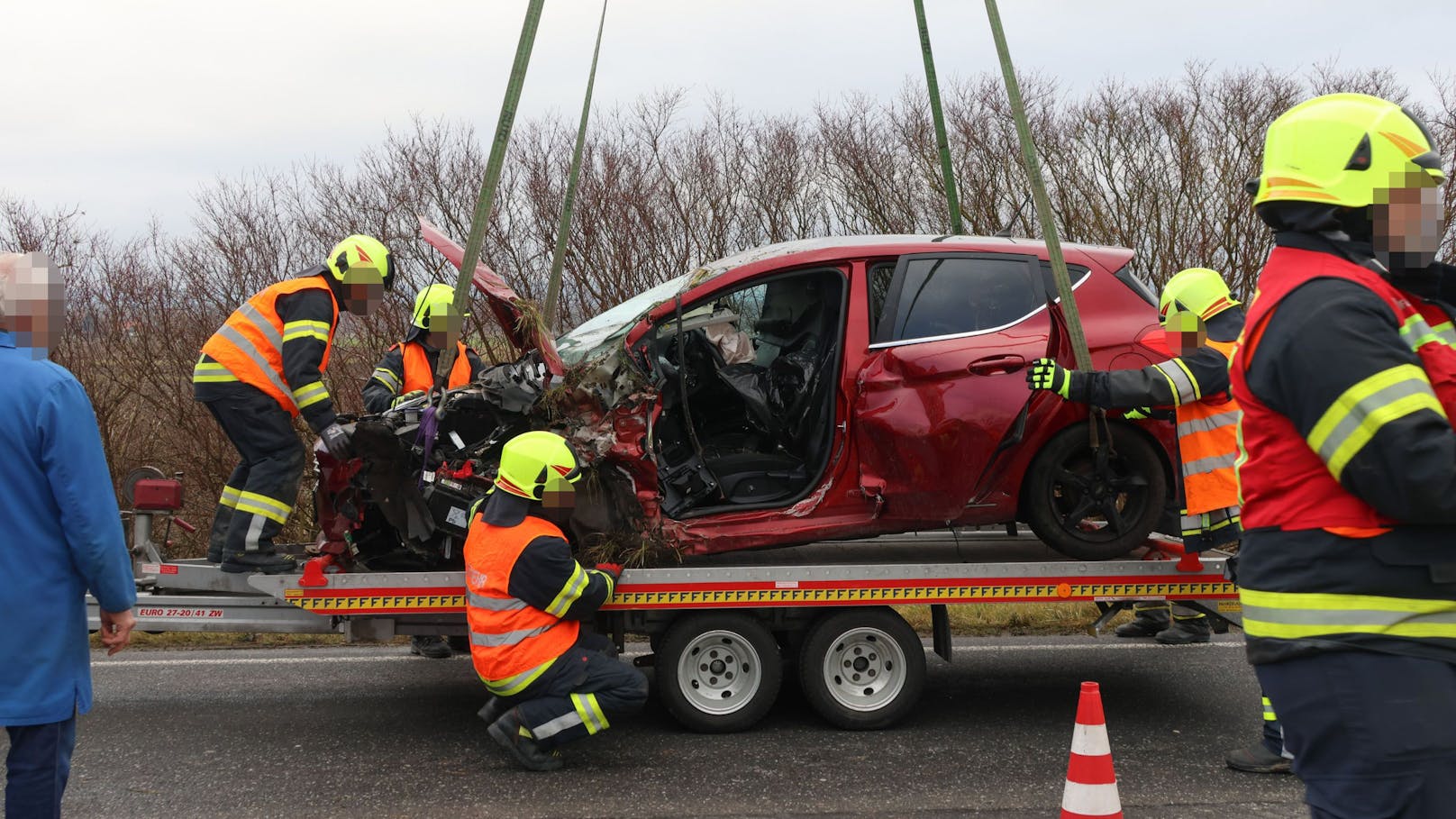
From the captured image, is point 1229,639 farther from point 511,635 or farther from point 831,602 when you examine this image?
point 511,635

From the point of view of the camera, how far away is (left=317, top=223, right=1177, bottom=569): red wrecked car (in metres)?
5.35

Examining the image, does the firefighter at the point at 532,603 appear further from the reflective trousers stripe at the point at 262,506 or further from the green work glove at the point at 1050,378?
the green work glove at the point at 1050,378

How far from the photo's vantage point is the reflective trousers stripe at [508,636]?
16.0 ft

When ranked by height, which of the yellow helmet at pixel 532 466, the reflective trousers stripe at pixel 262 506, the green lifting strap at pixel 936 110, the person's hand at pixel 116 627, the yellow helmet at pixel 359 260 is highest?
the green lifting strap at pixel 936 110

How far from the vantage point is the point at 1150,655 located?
703 cm

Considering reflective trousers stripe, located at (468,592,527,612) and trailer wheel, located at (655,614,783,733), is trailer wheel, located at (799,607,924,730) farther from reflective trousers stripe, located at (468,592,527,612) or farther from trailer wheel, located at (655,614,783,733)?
reflective trousers stripe, located at (468,592,527,612)

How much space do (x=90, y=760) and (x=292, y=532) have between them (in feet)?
18.1

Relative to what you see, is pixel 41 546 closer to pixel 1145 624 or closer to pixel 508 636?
pixel 508 636

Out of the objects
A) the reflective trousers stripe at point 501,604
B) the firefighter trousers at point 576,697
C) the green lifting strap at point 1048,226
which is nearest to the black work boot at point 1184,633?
the green lifting strap at point 1048,226

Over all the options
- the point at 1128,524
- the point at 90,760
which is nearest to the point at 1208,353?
the point at 1128,524

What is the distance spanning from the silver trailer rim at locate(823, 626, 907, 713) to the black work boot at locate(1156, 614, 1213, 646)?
264 centimetres

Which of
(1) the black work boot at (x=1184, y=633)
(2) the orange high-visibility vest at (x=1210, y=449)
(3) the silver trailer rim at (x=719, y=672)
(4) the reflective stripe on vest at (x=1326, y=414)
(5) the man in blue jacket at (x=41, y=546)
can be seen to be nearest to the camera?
(4) the reflective stripe on vest at (x=1326, y=414)

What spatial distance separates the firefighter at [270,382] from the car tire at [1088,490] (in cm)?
332

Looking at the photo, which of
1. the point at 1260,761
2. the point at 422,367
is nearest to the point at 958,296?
the point at 1260,761
